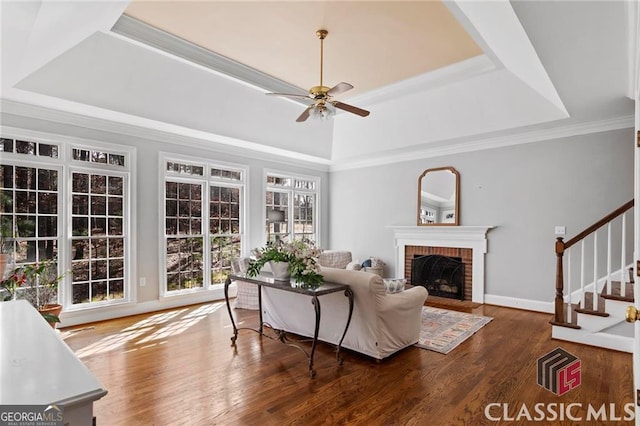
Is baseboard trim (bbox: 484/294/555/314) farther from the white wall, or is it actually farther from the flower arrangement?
the flower arrangement

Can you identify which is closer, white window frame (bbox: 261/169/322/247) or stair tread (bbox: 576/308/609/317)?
stair tread (bbox: 576/308/609/317)

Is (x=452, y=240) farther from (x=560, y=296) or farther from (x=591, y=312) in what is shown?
(x=591, y=312)

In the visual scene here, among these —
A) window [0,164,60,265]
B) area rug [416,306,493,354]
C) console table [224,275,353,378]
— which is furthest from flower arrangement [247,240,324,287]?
window [0,164,60,265]

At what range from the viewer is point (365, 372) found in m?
3.14

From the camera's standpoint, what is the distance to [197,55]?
402cm

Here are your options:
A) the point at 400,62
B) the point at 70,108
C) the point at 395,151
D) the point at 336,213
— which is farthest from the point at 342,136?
the point at 70,108

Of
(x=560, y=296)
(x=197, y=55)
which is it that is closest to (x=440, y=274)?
(x=560, y=296)

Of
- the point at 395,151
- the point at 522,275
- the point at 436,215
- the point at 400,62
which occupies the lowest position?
the point at 522,275

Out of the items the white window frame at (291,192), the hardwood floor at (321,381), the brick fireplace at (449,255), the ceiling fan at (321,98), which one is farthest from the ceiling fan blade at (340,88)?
the brick fireplace at (449,255)

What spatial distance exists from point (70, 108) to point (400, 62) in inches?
161

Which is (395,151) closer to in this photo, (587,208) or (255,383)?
(587,208)

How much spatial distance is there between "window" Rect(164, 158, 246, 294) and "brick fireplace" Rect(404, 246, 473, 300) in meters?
3.20

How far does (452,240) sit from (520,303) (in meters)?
1.41

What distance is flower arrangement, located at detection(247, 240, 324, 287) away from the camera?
3285mm
